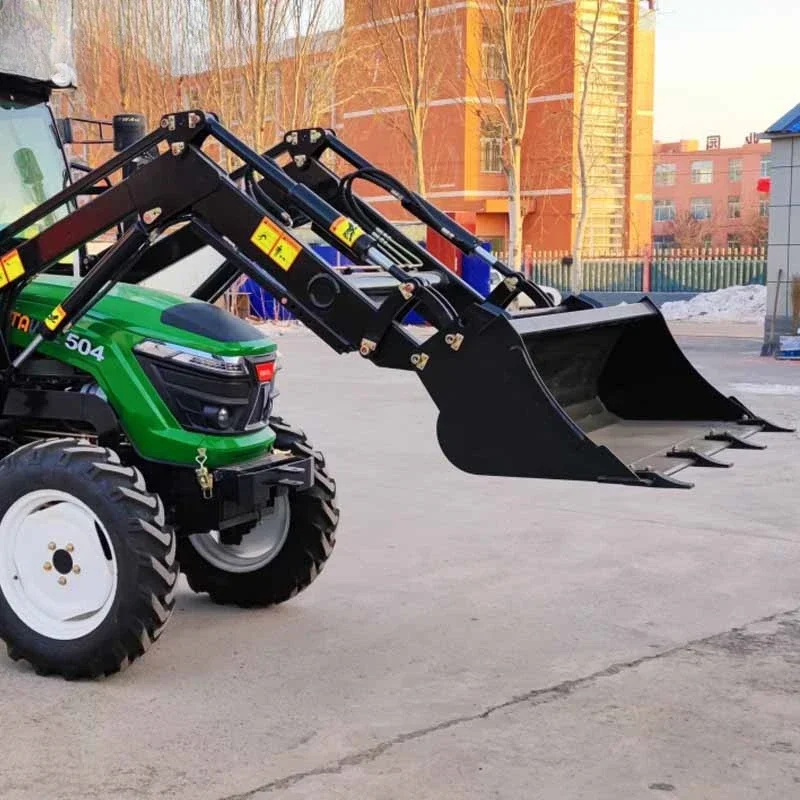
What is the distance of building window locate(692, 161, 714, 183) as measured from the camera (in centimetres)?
9725

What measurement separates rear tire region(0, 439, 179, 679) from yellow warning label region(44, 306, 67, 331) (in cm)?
45

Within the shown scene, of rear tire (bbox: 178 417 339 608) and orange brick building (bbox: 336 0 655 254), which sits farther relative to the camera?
orange brick building (bbox: 336 0 655 254)

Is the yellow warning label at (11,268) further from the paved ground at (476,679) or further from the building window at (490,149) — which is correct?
the building window at (490,149)

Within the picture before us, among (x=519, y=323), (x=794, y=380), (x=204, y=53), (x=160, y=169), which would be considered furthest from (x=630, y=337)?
(x=204, y=53)

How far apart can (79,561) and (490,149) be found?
3973cm

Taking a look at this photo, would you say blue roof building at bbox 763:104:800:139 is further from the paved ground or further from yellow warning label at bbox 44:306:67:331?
yellow warning label at bbox 44:306:67:331

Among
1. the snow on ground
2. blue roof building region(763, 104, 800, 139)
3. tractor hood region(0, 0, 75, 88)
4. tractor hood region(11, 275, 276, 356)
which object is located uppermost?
blue roof building region(763, 104, 800, 139)

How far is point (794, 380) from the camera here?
15305mm

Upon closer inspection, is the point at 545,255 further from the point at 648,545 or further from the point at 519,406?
the point at 519,406

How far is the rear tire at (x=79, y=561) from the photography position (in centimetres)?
469

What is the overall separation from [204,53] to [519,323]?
3140 cm

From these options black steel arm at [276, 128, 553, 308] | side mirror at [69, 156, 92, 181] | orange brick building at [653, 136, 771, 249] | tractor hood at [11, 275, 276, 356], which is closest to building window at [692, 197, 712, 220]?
orange brick building at [653, 136, 771, 249]

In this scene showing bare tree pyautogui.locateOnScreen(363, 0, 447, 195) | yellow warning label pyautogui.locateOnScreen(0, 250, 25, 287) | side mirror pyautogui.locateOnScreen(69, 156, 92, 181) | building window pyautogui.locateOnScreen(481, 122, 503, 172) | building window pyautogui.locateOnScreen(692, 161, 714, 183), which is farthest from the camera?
building window pyautogui.locateOnScreen(692, 161, 714, 183)

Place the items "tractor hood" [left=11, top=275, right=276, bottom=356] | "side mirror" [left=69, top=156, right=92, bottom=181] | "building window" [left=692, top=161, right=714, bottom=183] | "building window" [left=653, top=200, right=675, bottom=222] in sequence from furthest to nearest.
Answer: "building window" [left=692, top=161, right=714, bottom=183], "building window" [left=653, top=200, right=675, bottom=222], "side mirror" [left=69, top=156, right=92, bottom=181], "tractor hood" [left=11, top=275, right=276, bottom=356]
